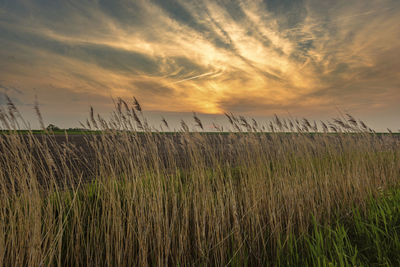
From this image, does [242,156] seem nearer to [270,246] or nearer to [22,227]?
[270,246]

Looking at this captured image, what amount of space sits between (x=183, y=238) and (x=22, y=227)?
4.96 feet

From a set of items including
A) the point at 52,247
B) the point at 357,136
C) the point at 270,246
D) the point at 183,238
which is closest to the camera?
the point at 52,247

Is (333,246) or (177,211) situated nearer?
(333,246)

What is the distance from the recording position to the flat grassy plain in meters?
2.02

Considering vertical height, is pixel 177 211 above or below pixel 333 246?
above

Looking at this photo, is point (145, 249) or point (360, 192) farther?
point (360, 192)

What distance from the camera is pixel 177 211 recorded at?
252cm

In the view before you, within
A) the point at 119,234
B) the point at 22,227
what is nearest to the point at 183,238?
Result: the point at 119,234

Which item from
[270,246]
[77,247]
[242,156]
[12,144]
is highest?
[12,144]

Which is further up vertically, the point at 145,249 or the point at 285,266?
the point at 145,249

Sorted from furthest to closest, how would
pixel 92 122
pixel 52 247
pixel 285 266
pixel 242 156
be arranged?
1. pixel 242 156
2. pixel 92 122
3. pixel 285 266
4. pixel 52 247

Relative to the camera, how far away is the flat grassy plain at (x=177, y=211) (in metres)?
2.02

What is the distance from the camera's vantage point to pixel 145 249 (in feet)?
6.38

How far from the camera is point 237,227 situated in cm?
213
